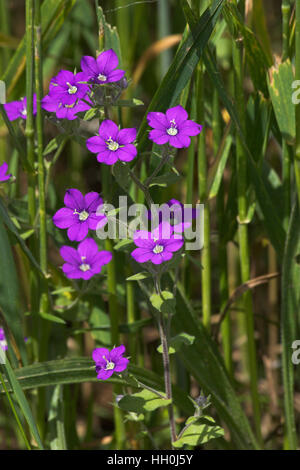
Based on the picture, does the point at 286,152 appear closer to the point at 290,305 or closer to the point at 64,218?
the point at 290,305

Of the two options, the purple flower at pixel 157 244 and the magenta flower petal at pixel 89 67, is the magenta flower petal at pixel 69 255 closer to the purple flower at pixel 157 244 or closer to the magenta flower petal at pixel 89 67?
the purple flower at pixel 157 244

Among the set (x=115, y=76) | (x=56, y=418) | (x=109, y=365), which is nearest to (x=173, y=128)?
(x=115, y=76)

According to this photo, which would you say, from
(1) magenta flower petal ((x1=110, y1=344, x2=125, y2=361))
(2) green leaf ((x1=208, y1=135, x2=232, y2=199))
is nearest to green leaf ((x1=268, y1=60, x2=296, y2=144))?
(2) green leaf ((x1=208, y1=135, x2=232, y2=199))

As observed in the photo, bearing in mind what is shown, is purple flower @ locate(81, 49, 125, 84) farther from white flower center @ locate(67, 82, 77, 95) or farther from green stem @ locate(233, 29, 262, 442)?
green stem @ locate(233, 29, 262, 442)

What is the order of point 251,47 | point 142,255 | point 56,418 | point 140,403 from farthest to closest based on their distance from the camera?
1. point 56,418
2. point 251,47
3. point 140,403
4. point 142,255

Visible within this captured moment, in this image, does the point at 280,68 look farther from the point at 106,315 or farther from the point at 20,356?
the point at 20,356

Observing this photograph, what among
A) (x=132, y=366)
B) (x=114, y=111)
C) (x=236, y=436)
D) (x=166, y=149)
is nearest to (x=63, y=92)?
(x=166, y=149)
